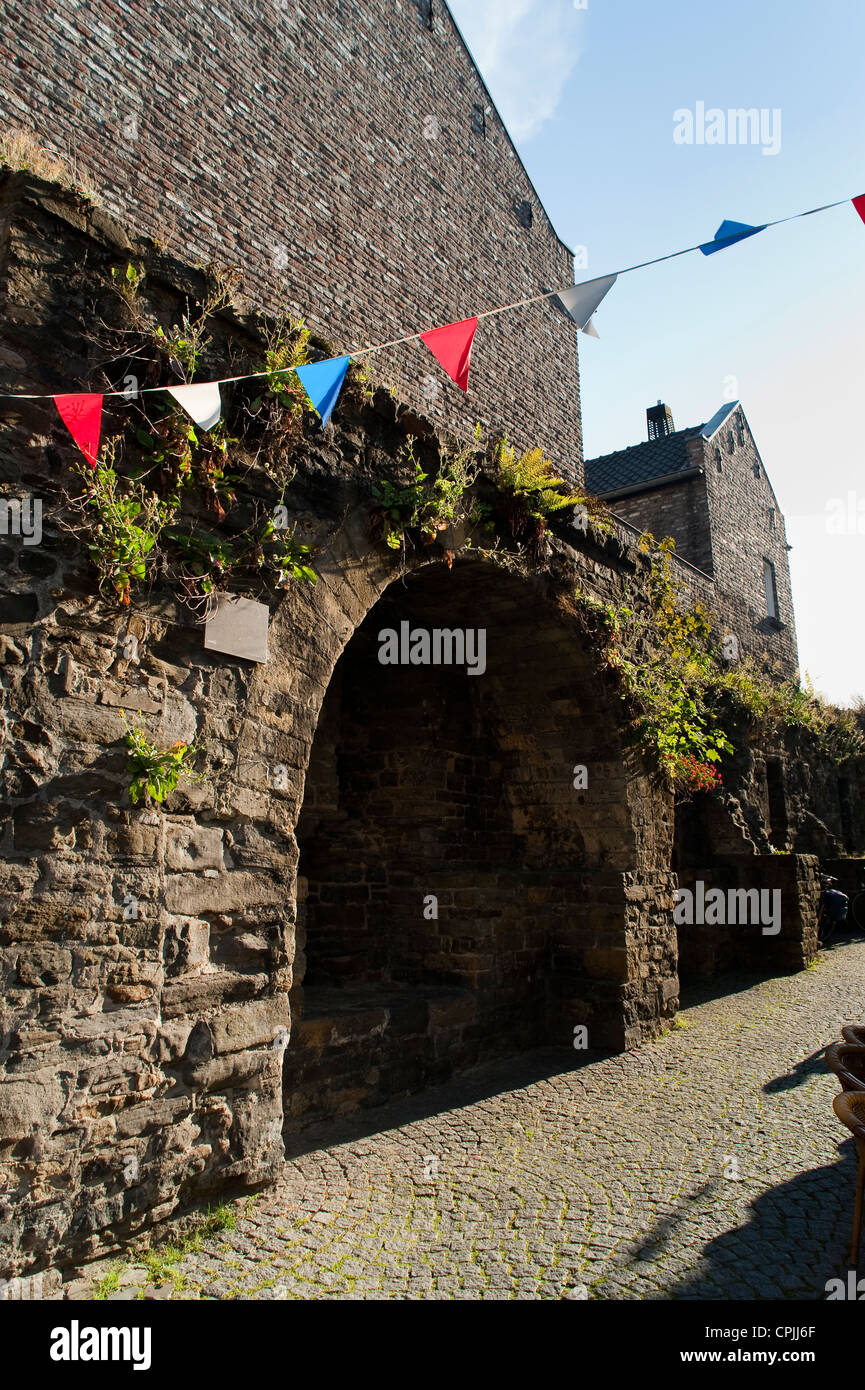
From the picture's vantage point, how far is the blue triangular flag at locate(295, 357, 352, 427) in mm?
3805

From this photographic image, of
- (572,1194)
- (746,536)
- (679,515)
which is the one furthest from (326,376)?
(746,536)

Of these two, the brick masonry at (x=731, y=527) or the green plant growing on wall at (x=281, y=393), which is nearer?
the green plant growing on wall at (x=281, y=393)

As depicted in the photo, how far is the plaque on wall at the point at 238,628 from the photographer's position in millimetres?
3637

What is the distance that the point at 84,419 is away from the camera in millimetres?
3156

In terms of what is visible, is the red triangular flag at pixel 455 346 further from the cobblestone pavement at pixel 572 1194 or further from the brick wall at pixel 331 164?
the brick wall at pixel 331 164

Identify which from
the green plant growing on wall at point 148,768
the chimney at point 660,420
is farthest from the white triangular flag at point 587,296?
the chimney at point 660,420

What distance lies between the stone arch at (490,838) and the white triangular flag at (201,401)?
2761 mm

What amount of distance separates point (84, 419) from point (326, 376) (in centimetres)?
118

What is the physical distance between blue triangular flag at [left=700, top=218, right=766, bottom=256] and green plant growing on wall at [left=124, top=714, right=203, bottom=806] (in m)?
3.50

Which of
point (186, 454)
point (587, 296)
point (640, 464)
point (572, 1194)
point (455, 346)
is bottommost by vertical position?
point (572, 1194)

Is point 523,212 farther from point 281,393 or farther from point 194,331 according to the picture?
point 194,331

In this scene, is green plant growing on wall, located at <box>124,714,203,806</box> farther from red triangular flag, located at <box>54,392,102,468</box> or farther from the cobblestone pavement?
the cobblestone pavement

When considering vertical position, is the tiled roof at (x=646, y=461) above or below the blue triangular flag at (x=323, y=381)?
above
